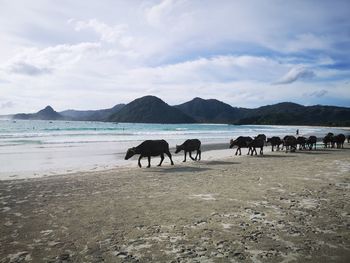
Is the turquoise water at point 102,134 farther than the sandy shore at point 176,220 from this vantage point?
Yes

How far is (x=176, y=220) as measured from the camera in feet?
26.3

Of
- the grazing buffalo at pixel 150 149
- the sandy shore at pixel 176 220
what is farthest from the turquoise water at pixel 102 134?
the sandy shore at pixel 176 220

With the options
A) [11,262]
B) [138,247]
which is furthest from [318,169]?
[11,262]

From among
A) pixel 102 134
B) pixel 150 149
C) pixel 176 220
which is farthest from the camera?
pixel 102 134

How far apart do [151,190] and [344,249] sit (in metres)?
6.86

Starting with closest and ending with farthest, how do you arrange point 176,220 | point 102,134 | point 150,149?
point 176,220, point 150,149, point 102,134

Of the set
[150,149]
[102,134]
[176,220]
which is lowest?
[102,134]

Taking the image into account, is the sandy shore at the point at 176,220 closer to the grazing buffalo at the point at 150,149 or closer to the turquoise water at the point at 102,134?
the grazing buffalo at the point at 150,149

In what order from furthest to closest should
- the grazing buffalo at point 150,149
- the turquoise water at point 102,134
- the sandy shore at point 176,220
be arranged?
the turquoise water at point 102,134 < the grazing buffalo at point 150,149 < the sandy shore at point 176,220

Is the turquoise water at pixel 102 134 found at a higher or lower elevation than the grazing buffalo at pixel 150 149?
lower

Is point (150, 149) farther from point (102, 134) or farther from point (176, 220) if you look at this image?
point (102, 134)

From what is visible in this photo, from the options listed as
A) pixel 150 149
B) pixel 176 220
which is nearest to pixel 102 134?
pixel 150 149

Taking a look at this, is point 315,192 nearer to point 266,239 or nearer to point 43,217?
point 266,239

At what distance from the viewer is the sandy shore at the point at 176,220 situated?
614 centimetres
